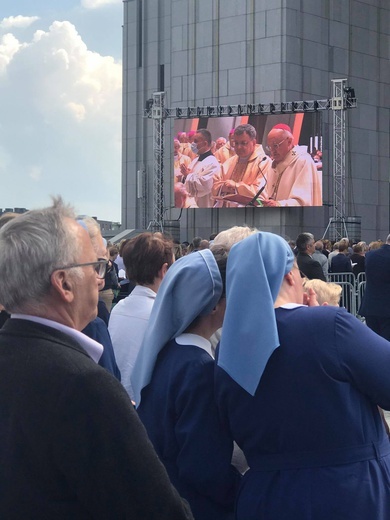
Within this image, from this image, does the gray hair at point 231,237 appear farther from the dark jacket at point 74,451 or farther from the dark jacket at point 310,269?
the dark jacket at point 310,269

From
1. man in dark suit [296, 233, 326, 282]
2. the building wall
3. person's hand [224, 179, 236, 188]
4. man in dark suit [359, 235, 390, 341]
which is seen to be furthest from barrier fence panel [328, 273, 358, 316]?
the building wall

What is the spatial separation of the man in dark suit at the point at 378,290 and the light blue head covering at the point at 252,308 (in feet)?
21.0

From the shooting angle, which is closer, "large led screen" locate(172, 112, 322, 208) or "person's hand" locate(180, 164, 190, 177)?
"large led screen" locate(172, 112, 322, 208)

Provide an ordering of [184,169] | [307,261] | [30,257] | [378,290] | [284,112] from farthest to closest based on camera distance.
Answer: [184,169]
[284,112]
[307,261]
[378,290]
[30,257]

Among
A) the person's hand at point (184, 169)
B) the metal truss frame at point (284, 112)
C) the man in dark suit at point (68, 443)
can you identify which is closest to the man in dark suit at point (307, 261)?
the man in dark suit at point (68, 443)

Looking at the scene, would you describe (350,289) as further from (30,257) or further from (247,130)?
(247,130)

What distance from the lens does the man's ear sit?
2.29 meters

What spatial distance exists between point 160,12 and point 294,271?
134 ft

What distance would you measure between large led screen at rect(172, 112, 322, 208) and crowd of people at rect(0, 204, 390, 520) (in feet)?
84.5

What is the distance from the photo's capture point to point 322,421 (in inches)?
111

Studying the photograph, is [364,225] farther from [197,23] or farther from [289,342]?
[289,342]

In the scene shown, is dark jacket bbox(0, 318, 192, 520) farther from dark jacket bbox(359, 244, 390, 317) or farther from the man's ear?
dark jacket bbox(359, 244, 390, 317)

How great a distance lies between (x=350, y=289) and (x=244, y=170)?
55.1 feet

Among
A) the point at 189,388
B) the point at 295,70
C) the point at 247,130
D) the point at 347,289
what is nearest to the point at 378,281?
the point at 347,289
